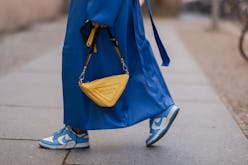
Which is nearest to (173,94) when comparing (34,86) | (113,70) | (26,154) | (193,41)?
(34,86)

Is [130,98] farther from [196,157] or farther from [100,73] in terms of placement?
[196,157]

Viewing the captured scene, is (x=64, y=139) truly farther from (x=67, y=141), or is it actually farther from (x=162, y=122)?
(x=162, y=122)

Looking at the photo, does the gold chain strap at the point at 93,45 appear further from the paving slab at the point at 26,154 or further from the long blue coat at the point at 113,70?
the paving slab at the point at 26,154

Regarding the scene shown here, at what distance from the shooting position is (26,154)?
13.0 feet

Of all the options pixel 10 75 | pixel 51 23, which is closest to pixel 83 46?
pixel 10 75

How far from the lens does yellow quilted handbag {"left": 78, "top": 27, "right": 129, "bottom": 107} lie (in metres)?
3.69

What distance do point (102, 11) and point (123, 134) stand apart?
136 centimetres

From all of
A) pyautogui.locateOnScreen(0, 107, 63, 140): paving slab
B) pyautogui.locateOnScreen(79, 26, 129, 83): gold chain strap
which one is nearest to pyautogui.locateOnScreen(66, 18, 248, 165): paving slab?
pyautogui.locateOnScreen(0, 107, 63, 140): paving slab

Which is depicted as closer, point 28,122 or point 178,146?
point 178,146

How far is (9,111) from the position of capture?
5.28 m

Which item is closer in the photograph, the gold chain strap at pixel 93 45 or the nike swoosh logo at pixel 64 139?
the gold chain strap at pixel 93 45

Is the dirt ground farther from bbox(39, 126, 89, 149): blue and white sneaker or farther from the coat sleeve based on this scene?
the coat sleeve

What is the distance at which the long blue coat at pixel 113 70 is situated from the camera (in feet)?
12.4

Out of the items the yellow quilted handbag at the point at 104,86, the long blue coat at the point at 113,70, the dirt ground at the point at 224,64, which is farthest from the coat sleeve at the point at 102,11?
the dirt ground at the point at 224,64
